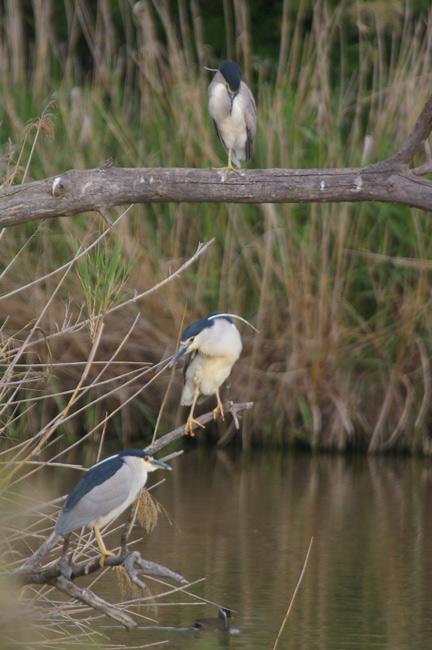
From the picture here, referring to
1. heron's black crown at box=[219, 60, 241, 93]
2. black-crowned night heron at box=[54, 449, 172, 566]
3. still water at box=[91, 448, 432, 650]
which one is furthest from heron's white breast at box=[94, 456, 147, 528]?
heron's black crown at box=[219, 60, 241, 93]

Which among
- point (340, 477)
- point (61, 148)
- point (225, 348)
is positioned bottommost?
point (340, 477)

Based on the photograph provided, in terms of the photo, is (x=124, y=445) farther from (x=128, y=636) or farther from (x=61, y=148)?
(x=128, y=636)

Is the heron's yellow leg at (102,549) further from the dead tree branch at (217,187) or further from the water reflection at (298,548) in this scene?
the dead tree branch at (217,187)

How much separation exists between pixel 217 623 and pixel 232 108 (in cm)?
211

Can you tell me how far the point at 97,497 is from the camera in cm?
267

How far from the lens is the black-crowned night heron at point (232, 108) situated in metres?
4.16

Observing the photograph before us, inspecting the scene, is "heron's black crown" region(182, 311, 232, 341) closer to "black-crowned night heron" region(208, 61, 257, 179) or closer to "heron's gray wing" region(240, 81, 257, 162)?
"black-crowned night heron" region(208, 61, 257, 179)

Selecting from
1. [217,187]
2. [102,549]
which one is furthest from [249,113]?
[102,549]

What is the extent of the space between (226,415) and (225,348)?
2492mm

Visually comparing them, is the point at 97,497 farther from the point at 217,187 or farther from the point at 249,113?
the point at 249,113

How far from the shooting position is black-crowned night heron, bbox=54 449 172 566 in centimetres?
266

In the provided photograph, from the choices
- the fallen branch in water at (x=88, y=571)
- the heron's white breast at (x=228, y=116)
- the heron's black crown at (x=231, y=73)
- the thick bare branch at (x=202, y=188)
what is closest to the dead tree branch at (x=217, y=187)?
the thick bare branch at (x=202, y=188)

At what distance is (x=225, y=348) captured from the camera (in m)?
3.55

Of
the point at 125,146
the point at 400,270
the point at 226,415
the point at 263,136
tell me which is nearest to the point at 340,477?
the point at 226,415
